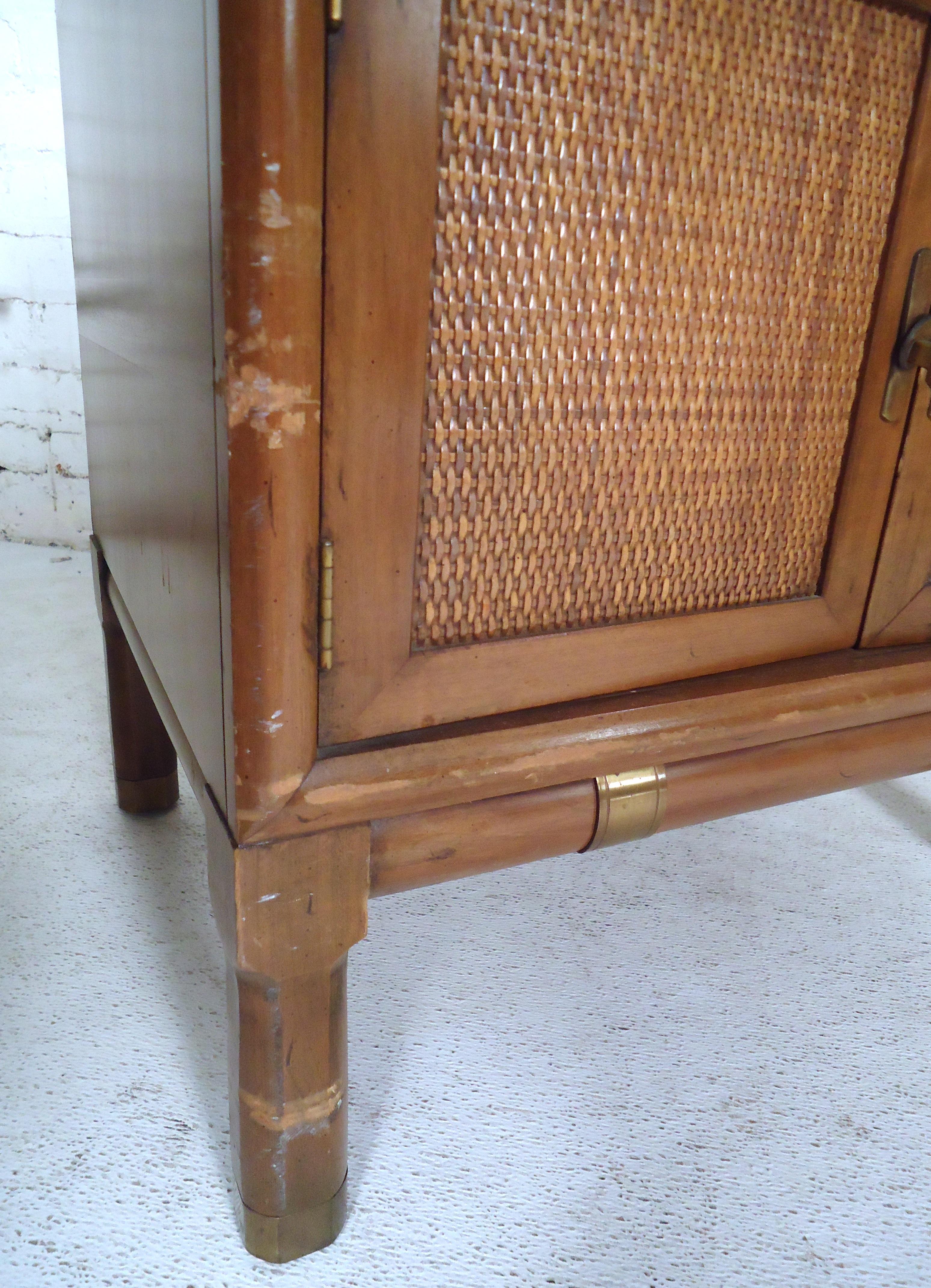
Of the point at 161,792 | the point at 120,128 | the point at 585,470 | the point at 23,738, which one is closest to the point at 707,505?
the point at 585,470

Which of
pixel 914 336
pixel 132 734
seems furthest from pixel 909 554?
pixel 132 734

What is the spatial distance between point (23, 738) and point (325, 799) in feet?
3.18

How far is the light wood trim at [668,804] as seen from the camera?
0.58 m

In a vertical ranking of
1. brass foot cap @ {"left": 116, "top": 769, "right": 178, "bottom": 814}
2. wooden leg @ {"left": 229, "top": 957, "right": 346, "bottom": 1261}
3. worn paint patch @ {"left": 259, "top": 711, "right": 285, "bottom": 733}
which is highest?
worn paint patch @ {"left": 259, "top": 711, "right": 285, "bottom": 733}

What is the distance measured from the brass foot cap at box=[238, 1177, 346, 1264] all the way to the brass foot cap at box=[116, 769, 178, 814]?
1.89 feet

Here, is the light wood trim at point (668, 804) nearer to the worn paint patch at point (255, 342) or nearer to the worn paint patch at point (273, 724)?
the worn paint patch at point (273, 724)

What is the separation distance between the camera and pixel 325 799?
1.68 feet

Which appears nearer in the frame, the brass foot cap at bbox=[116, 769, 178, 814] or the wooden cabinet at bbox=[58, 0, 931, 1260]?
the wooden cabinet at bbox=[58, 0, 931, 1260]

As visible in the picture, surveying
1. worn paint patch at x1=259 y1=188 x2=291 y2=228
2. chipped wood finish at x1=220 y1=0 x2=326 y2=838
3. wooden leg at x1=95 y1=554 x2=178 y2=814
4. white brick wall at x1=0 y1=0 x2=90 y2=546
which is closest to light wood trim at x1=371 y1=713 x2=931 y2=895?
chipped wood finish at x1=220 y1=0 x2=326 y2=838

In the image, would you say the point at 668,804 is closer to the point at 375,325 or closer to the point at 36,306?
the point at 375,325

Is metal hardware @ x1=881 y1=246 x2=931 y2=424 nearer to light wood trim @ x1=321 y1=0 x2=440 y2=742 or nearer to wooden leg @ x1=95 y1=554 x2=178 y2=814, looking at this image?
light wood trim @ x1=321 y1=0 x2=440 y2=742

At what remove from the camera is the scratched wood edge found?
1.71ft

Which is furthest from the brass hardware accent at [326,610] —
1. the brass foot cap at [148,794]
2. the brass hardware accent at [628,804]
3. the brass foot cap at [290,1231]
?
the brass foot cap at [148,794]

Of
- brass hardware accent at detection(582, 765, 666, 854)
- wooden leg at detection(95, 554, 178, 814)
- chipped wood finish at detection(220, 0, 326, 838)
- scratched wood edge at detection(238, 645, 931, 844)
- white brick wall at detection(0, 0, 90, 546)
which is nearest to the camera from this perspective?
chipped wood finish at detection(220, 0, 326, 838)
